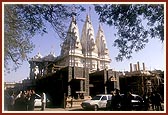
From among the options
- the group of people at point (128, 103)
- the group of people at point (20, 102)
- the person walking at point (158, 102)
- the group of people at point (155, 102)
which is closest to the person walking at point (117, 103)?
the group of people at point (128, 103)

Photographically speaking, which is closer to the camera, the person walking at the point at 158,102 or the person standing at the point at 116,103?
the person walking at the point at 158,102

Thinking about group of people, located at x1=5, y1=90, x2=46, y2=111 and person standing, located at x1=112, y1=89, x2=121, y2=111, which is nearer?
group of people, located at x1=5, y1=90, x2=46, y2=111

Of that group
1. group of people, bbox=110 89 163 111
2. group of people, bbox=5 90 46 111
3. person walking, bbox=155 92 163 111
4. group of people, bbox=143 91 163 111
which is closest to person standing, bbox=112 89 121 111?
group of people, bbox=110 89 163 111

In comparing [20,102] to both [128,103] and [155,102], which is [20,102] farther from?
[155,102]

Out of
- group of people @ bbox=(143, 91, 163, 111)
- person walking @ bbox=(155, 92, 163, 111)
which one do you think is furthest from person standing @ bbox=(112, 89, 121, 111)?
person walking @ bbox=(155, 92, 163, 111)

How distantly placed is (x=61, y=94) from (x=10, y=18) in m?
8.13

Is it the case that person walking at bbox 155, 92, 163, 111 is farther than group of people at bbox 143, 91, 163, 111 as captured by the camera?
No

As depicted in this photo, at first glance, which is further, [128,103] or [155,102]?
[155,102]

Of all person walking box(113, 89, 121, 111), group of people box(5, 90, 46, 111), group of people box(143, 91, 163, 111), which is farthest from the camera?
person walking box(113, 89, 121, 111)

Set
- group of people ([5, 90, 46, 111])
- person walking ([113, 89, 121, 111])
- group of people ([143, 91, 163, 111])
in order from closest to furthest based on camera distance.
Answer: group of people ([5, 90, 46, 111]) → group of people ([143, 91, 163, 111]) → person walking ([113, 89, 121, 111])

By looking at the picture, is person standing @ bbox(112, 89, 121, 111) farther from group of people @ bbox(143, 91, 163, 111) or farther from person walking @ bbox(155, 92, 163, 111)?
person walking @ bbox(155, 92, 163, 111)

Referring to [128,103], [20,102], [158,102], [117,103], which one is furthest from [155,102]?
[20,102]

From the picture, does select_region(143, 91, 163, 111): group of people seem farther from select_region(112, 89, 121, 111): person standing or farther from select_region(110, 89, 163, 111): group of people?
select_region(112, 89, 121, 111): person standing

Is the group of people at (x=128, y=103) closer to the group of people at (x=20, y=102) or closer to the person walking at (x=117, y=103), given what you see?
the person walking at (x=117, y=103)
